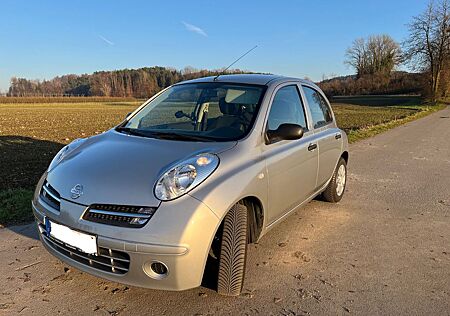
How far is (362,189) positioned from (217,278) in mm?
3948

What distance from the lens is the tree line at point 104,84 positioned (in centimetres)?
12319

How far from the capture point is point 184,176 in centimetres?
255

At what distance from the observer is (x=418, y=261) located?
343 centimetres

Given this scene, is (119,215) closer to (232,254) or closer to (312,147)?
(232,254)

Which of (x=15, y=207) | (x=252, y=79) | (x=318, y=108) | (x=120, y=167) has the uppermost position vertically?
(x=252, y=79)

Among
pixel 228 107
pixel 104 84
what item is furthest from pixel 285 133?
pixel 104 84

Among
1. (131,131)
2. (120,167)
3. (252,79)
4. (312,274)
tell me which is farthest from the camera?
(252,79)

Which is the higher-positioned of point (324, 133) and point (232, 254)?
point (324, 133)

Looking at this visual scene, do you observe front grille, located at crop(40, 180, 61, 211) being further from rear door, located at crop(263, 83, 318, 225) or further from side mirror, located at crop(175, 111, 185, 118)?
rear door, located at crop(263, 83, 318, 225)

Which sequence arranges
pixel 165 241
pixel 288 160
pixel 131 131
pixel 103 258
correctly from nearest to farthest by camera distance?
pixel 165 241
pixel 103 258
pixel 288 160
pixel 131 131

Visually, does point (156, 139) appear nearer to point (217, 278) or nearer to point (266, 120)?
point (266, 120)

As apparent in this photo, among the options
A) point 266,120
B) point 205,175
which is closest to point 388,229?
point 266,120

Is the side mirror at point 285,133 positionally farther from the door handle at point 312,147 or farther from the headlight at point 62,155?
the headlight at point 62,155

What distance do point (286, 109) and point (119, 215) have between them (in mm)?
2061
